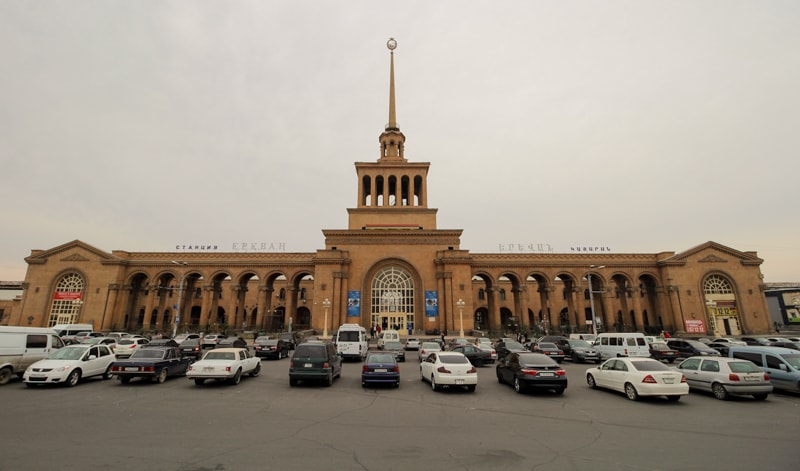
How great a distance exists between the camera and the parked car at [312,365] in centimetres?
1357

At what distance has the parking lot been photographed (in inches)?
245

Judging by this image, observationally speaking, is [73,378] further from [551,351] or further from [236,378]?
[551,351]

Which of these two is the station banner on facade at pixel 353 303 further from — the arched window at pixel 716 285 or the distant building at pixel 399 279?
the arched window at pixel 716 285

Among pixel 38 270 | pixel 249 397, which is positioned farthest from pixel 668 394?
pixel 38 270

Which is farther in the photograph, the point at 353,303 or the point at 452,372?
the point at 353,303

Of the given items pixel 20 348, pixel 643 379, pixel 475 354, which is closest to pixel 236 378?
pixel 20 348

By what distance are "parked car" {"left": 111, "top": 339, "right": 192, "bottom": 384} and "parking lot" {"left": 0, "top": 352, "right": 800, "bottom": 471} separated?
0.80 m

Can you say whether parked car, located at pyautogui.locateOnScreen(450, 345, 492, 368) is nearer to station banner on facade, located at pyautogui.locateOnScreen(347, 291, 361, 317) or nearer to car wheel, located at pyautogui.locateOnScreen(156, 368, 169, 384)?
car wheel, located at pyautogui.locateOnScreen(156, 368, 169, 384)

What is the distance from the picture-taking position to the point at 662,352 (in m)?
21.0

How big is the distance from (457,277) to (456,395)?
27916 mm

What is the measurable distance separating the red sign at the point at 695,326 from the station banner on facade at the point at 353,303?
36.9 m

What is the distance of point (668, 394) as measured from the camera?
35.9 ft

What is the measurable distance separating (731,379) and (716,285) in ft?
137

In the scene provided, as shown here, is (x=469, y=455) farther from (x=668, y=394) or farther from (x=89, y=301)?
(x=89, y=301)
